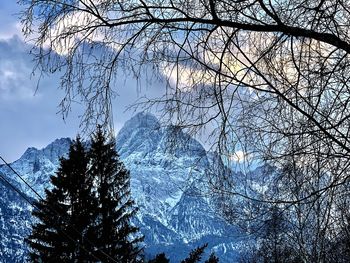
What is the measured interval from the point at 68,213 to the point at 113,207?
1.99 m

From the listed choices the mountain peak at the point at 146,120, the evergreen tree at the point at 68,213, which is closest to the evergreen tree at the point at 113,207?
the evergreen tree at the point at 68,213

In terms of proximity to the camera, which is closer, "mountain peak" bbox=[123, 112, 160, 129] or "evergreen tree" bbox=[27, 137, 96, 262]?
"mountain peak" bbox=[123, 112, 160, 129]

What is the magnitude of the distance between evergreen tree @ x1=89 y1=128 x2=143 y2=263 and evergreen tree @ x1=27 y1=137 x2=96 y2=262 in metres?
0.45

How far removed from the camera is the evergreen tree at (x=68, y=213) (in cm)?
2056

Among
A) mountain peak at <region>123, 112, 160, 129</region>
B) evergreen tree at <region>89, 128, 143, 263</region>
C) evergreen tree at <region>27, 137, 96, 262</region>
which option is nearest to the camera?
mountain peak at <region>123, 112, 160, 129</region>

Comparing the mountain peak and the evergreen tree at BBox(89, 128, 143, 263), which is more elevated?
the evergreen tree at BBox(89, 128, 143, 263)

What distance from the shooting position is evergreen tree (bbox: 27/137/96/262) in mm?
20562

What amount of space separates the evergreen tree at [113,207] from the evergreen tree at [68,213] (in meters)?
0.45

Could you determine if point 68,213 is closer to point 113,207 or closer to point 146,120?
point 113,207

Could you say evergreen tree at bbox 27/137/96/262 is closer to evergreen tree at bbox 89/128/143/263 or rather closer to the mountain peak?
evergreen tree at bbox 89/128/143/263

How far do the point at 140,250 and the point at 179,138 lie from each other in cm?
1910

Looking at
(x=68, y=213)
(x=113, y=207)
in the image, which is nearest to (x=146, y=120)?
(x=68, y=213)

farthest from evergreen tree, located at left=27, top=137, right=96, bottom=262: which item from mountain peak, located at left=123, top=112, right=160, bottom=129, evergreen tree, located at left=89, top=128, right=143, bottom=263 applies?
mountain peak, located at left=123, top=112, right=160, bottom=129

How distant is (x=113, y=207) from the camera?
22.6 metres
